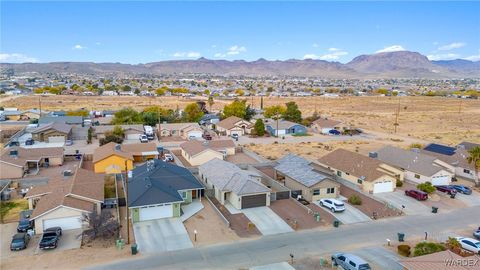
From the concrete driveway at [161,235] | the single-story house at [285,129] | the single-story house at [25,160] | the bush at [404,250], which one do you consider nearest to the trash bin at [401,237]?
the bush at [404,250]

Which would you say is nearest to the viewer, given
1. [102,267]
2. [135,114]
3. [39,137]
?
[102,267]

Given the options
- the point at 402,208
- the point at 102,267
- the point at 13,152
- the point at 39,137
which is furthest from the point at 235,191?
the point at 39,137

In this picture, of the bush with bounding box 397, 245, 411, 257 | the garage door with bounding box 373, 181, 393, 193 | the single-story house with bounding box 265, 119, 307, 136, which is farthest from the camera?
the single-story house with bounding box 265, 119, 307, 136

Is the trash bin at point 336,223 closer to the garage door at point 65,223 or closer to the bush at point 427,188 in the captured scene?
the bush at point 427,188

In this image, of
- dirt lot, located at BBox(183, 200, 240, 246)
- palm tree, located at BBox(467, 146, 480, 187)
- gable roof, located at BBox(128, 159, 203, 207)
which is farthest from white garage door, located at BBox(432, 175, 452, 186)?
gable roof, located at BBox(128, 159, 203, 207)

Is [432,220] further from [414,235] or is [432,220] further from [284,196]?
[284,196]

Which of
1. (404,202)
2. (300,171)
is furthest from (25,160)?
(404,202)

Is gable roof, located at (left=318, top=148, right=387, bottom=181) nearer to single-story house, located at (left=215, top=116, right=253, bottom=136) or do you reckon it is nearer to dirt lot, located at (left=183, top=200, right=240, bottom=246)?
dirt lot, located at (left=183, top=200, right=240, bottom=246)
